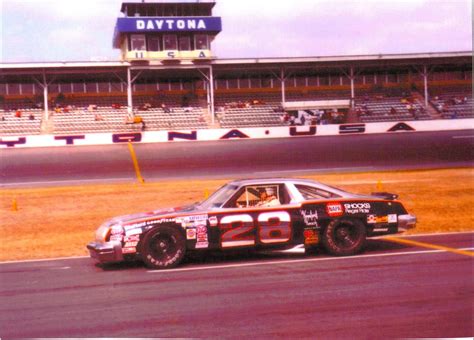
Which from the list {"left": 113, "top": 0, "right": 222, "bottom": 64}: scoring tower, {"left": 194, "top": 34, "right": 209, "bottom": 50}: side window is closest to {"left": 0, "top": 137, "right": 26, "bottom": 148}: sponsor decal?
{"left": 113, "top": 0, "right": 222, "bottom": 64}: scoring tower

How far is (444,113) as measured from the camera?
47.0 m

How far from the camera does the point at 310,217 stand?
376 inches

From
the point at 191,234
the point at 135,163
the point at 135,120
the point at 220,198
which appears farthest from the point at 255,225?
the point at 135,120

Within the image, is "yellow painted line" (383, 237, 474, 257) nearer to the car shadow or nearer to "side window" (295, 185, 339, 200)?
the car shadow

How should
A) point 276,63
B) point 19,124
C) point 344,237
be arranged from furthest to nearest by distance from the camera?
point 276,63, point 19,124, point 344,237

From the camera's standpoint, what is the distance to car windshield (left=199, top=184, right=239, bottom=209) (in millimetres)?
9606

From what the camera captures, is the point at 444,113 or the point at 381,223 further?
the point at 444,113

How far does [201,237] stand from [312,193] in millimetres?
1966

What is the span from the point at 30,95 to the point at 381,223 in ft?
145

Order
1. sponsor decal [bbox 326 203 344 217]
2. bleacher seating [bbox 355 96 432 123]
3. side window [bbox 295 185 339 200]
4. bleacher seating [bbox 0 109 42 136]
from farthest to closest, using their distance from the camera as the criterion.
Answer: bleacher seating [bbox 355 96 432 123]
bleacher seating [bbox 0 109 42 136]
side window [bbox 295 185 339 200]
sponsor decal [bbox 326 203 344 217]

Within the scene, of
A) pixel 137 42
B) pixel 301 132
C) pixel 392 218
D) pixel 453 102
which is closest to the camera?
pixel 392 218

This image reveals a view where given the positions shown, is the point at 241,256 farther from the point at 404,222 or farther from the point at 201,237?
the point at 404,222

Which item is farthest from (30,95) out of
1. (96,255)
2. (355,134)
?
(96,255)

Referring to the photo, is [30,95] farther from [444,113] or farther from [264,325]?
[264,325]
